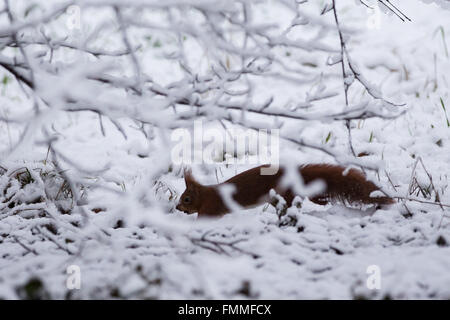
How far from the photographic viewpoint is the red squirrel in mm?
2139

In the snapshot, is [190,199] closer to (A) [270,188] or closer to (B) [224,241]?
(A) [270,188]

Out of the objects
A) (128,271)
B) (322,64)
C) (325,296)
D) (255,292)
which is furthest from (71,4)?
(322,64)

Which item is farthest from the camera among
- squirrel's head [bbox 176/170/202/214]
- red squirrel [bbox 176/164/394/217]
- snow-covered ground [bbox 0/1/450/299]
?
squirrel's head [bbox 176/170/202/214]

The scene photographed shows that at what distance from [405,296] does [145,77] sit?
1.04m

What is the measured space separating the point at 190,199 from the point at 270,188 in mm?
410

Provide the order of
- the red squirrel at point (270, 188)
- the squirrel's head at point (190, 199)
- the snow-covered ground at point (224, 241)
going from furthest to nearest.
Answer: the squirrel's head at point (190, 199) < the red squirrel at point (270, 188) < the snow-covered ground at point (224, 241)

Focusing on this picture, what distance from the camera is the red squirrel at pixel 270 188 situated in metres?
2.14

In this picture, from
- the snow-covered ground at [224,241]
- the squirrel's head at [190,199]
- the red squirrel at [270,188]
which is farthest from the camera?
the squirrel's head at [190,199]

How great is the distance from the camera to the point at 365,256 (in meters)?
1.69

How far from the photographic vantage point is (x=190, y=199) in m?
2.49

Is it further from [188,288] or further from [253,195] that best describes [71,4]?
[253,195]

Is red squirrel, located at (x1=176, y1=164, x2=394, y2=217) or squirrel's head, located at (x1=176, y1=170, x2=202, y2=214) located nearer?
red squirrel, located at (x1=176, y1=164, x2=394, y2=217)

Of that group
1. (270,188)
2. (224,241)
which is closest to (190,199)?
(270,188)

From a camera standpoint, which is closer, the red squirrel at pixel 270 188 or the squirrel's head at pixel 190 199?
the red squirrel at pixel 270 188
